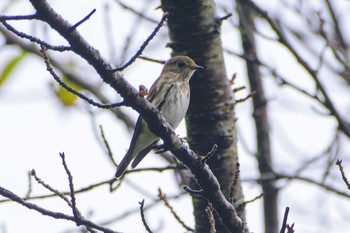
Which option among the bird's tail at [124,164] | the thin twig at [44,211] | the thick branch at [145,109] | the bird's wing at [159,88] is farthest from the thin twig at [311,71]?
the thin twig at [44,211]

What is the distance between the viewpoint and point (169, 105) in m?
5.49

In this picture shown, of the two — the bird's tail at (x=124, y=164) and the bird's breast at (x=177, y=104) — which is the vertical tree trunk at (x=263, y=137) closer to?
the bird's breast at (x=177, y=104)

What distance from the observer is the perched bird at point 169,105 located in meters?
5.25

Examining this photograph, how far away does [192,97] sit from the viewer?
198 inches

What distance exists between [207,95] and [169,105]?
2.04 ft

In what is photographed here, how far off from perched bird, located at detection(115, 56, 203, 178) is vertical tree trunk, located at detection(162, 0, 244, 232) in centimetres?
→ 11

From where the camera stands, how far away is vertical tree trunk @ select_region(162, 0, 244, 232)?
4.84 metres

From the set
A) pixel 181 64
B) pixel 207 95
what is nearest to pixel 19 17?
pixel 207 95

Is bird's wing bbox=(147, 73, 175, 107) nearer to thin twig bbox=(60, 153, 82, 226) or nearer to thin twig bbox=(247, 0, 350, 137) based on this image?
thin twig bbox=(247, 0, 350, 137)

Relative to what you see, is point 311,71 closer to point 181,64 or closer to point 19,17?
point 181,64

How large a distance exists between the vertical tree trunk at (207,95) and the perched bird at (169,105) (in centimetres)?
11

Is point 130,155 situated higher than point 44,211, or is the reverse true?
point 130,155

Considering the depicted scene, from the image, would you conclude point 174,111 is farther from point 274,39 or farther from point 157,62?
point 274,39

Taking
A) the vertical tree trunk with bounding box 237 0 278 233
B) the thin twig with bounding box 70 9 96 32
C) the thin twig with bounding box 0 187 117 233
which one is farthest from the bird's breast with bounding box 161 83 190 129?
the thin twig with bounding box 70 9 96 32
